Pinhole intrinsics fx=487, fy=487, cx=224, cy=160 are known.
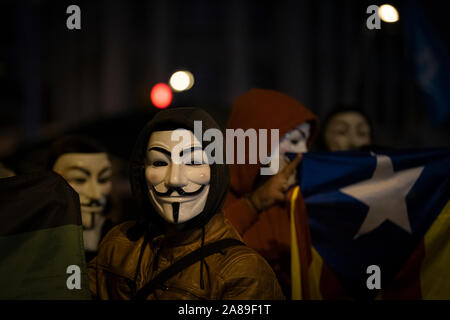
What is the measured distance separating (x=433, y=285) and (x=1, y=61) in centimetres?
1052

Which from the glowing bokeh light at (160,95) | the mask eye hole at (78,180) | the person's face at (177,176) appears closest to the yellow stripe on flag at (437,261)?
the person's face at (177,176)

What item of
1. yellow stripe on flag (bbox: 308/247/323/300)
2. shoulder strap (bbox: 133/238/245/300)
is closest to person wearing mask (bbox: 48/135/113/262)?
shoulder strap (bbox: 133/238/245/300)

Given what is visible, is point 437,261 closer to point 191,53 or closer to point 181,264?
point 181,264

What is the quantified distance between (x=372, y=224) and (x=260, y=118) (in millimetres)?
1053

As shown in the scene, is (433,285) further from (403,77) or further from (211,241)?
(403,77)

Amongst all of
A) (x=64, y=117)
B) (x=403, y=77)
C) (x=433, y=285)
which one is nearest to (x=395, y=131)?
(x=403, y=77)

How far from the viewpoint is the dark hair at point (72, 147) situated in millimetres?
3230

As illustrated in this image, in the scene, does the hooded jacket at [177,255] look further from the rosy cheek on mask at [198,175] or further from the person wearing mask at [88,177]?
the person wearing mask at [88,177]

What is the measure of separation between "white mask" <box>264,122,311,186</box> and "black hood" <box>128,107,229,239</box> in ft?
3.03

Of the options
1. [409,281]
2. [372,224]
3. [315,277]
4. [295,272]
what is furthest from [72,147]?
[409,281]

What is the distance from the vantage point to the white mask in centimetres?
330

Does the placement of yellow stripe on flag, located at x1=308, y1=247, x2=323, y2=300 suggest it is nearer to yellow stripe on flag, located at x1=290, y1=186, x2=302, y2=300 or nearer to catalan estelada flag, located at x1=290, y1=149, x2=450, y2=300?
catalan estelada flag, located at x1=290, y1=149, x2=450, y2=300

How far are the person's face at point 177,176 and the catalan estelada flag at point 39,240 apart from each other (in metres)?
0.41

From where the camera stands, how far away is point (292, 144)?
337cm
